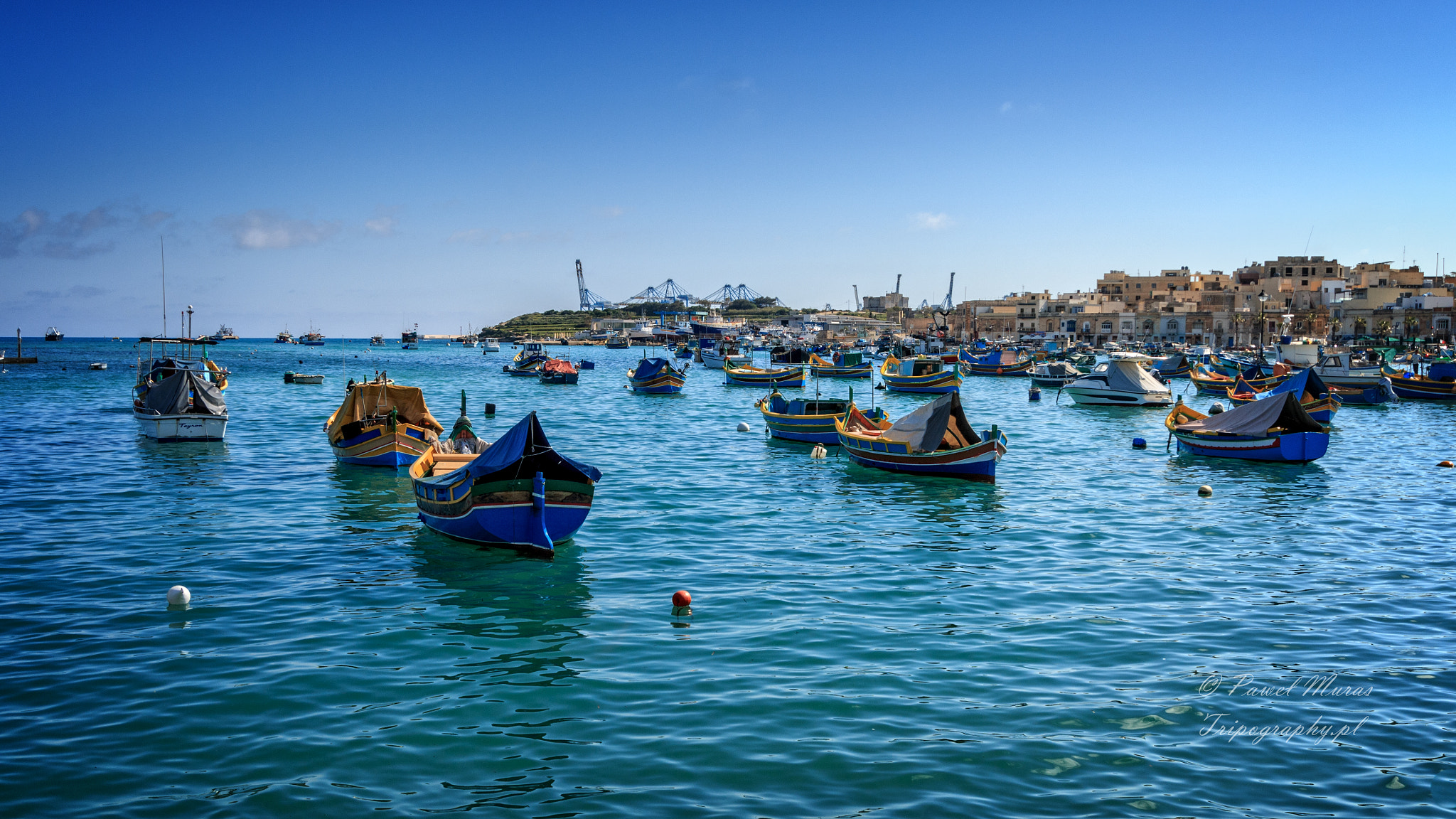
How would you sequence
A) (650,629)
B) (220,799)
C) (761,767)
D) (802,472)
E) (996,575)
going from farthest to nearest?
1. (802,472)
2. (996,575)
3. (650,629)
4. (761,767)
5. (220,799)

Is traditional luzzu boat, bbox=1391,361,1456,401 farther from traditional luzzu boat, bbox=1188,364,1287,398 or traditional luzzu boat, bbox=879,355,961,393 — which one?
traditional luzzu boat, bbox=879,355,961,393

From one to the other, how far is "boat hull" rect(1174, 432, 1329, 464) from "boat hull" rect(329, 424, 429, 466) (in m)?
27.1

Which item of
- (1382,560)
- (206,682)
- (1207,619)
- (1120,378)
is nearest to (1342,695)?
(1207,619)

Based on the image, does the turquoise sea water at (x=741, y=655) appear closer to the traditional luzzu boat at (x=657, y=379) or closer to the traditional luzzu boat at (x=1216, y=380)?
the traditional luzzu boat at (x=657, y=379)

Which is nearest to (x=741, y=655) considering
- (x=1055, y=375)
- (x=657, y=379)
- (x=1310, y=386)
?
(x=1310, y=386)

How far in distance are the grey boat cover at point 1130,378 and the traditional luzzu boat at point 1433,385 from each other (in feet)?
50.4

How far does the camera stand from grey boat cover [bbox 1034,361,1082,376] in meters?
79.2

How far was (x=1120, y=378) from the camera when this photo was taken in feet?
197

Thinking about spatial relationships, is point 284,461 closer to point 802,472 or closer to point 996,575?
point 802,472

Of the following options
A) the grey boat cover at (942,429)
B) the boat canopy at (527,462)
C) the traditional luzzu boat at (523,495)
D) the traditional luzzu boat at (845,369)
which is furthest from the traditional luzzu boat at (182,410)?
the traditional luzzu boat at (845,369)

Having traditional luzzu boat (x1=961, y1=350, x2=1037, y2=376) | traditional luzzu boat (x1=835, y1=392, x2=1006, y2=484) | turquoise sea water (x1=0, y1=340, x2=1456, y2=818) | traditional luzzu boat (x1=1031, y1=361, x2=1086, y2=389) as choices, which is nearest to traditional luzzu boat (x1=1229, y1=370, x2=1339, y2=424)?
turquoise sea water (x1=0, y1=340, x2=1456, y2=818)

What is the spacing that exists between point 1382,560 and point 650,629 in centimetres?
1483

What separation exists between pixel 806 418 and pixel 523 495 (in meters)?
20.8

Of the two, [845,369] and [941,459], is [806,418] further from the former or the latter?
[845,369]
